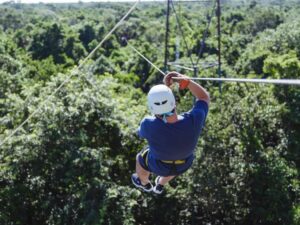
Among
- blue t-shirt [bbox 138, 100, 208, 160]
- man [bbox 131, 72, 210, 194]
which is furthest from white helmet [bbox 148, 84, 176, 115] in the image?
blue t-shirt [bbox 138, 100, 208, 160]

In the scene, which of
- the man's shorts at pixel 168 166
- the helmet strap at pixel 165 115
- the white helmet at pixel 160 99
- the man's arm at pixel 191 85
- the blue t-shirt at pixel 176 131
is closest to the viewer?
the white helmet at pixel 160 99

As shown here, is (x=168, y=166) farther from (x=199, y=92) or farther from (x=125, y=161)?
(x=125, y=161)

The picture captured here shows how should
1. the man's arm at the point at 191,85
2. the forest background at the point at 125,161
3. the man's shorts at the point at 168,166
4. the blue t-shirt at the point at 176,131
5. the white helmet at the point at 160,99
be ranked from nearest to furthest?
1. the white helmet at the point at 160,99
2. the blue t-shirt at the point at 176,131
3. the man's arm at the point at 191,85
4. the man's shorts at the point at 168,166
5. the forest background at the point at 125,161

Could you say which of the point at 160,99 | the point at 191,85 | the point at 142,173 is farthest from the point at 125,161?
the point at 160,99

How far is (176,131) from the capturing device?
3855 millimetres

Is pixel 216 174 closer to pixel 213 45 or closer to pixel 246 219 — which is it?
pixel 246 219

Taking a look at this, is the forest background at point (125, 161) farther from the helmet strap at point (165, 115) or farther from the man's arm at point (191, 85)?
the helmet strap at point (165, 115)

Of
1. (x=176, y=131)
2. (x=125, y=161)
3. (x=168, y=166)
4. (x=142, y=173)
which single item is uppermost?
(x=176, y=131)

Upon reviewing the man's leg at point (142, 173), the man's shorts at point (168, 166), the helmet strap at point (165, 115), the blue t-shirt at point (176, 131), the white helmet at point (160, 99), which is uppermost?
the white helmet at point (160, 99)

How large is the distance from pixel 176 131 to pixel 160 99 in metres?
0.37

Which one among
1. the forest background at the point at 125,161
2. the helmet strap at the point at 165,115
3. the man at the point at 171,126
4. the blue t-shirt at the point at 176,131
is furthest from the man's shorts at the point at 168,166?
the forest background at the point at 125,161

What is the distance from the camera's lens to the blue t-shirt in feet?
12.7

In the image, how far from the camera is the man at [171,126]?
3666mm

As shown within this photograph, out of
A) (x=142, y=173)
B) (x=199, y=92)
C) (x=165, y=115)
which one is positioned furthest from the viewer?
(x=142, y=173)
